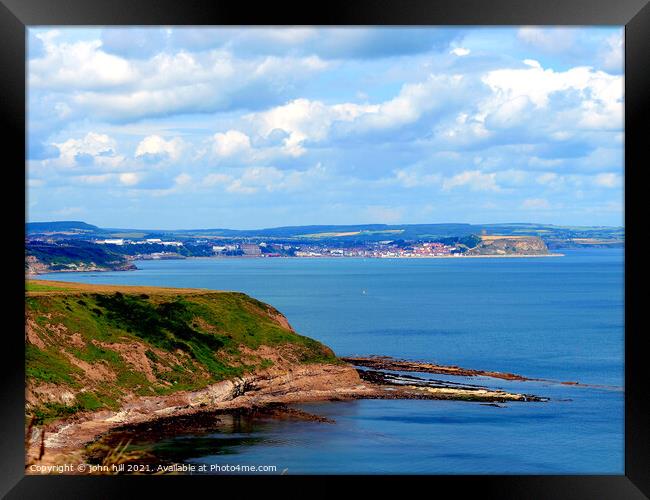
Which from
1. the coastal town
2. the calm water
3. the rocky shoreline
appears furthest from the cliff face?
the rocky shoreline

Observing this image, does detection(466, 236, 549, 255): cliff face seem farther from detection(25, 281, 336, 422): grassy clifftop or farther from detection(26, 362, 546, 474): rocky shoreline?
detection(25, 281, 336, 422): grassy clifftop

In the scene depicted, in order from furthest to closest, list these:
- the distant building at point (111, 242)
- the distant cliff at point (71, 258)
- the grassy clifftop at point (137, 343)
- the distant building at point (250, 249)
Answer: the distant building at point (250, 249)
the distant building at point (111, 242)
the distant cliff at point (71, 258)
the grassy clifftop at point (137, 343)

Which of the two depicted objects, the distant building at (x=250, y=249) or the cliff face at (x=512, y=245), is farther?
the cliff face at (x=512, y=245)

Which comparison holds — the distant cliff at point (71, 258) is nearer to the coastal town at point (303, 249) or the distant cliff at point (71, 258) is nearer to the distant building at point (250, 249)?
the coastal town at point (303, 249)

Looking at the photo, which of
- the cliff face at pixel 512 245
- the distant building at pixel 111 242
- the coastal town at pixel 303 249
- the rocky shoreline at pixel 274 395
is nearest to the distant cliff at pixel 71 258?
the distant building at pixel 111 242

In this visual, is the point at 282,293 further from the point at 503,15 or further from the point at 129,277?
the point at 503,15

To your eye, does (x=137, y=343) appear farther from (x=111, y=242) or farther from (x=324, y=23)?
(x=111, y=242)

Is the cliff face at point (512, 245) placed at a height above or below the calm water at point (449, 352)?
above
